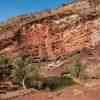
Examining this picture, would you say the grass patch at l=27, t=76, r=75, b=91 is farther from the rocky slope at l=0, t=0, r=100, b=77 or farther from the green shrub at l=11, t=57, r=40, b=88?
the rocky slope at l=0, t=0, r=100, b=77

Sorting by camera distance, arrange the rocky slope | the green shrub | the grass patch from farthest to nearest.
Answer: the rocky slope
the green shrub
the grass patch

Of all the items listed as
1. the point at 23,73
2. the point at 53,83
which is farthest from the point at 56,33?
the point at 23,73

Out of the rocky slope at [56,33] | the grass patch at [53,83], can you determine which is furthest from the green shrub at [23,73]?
the rocky slope at [56,33]

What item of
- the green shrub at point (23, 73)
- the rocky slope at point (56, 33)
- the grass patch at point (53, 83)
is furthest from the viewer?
the rocky slope at point (56, 33)

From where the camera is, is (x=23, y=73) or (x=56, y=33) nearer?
(x=23, y=73)

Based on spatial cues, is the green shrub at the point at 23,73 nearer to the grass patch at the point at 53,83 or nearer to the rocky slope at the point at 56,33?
the grass patch at the point at 53,83

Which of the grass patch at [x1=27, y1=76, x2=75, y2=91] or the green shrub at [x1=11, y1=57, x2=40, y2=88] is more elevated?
the green shrub at [x1=11, y1=57, x2=40, y2=88]

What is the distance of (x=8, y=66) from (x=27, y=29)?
19.6 metres

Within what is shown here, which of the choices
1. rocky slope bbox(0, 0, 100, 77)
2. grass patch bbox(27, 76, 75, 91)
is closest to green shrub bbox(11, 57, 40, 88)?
grass patch bbox(27, 76, 75, 91)

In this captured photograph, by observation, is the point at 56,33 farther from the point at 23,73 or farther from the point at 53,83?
the point at 23,73

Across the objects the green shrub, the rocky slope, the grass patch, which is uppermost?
the rocky slope

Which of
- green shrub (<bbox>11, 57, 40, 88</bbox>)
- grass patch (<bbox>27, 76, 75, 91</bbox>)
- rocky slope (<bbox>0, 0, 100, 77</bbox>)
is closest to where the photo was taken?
grass patch (<bbox>27, 76, 75, 91</bbox>)

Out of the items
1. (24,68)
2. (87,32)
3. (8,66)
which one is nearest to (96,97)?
(24,68)

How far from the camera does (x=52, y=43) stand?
58219 mm
